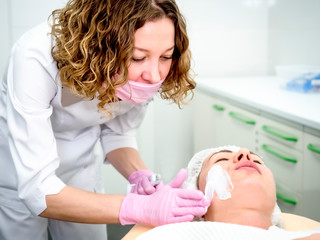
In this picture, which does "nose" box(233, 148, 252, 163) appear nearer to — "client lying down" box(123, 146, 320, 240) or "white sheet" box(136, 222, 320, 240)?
"client lying down" box(123, 146, 320, 240)

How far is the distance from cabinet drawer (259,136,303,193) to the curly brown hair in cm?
96

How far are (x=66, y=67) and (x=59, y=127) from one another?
366mm

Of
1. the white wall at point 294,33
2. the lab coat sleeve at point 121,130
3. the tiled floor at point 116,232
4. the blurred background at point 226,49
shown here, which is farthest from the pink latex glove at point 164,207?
the white wall at point 294,33

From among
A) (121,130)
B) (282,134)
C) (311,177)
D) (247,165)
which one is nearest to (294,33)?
(282,134)

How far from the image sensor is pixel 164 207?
106 centimetres

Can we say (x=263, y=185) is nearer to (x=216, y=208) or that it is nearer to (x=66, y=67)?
(x=216, y=208)

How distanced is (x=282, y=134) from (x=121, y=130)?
767 mm

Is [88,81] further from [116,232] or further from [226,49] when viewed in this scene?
[226,49]

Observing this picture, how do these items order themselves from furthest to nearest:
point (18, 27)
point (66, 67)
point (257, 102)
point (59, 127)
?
point (18, 27)
point (257, 102)
point (59, 127)
point (66, 67)

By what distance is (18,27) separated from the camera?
239 cm

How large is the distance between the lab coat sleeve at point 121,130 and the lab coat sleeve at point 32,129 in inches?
19.8

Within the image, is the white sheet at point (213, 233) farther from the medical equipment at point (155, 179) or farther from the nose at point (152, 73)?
the nose at point (152, 73)

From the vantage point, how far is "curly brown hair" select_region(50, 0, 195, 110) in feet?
3.52

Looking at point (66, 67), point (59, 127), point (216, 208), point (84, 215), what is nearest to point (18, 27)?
point (59, 127)
